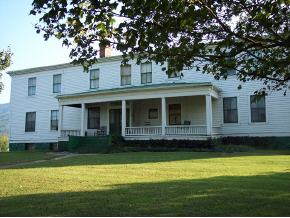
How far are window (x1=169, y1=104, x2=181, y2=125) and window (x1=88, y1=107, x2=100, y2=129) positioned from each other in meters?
6.71

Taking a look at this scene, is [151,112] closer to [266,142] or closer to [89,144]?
[89,144]

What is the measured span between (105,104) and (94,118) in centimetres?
171

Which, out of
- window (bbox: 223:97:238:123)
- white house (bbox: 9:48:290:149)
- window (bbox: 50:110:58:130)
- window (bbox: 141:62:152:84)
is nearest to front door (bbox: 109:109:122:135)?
white house (bbox: 9:48:290:149)

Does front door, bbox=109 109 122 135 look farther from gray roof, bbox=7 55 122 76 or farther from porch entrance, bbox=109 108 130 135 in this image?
gray roof, bbox=7 55 122 76

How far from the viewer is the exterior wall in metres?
29.0

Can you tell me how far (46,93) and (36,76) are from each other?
7.62 feet

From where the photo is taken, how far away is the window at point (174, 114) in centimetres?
3231

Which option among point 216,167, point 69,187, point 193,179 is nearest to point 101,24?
point 69,187

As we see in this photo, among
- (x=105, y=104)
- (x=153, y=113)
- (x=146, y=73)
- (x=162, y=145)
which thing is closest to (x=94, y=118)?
(x=105, y=104)

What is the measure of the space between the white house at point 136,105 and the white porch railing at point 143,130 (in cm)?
7

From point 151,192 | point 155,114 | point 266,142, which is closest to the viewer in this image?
point 151,192

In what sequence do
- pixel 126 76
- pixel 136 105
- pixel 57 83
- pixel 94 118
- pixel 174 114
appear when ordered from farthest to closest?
1. pixel 57 83
2. pixel 94 118
3. pixel 126 76
4. pixel 136 105
5. pixel 174 114

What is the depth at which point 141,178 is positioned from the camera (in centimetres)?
1329

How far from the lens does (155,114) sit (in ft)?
109
